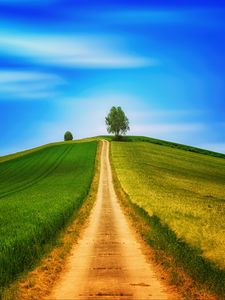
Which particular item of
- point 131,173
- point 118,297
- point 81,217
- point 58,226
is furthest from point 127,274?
point 131,173

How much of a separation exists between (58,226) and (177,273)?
1167cm

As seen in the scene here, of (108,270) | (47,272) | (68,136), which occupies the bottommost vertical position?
(47,272)

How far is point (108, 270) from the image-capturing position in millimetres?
16953

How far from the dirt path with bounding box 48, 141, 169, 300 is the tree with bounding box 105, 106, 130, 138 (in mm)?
127696

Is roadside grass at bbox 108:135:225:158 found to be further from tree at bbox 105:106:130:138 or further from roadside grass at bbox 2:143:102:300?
roadside grass at bbox 2:143:102:300

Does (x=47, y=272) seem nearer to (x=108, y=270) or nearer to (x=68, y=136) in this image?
(x=108, y=270)

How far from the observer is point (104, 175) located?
233 ft

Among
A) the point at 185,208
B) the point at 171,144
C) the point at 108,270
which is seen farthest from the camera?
the point at 171,144

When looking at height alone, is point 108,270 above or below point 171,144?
below

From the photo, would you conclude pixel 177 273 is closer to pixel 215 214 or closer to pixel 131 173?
pixel 215 214

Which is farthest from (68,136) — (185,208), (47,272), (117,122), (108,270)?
(108,270)

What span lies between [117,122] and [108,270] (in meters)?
140

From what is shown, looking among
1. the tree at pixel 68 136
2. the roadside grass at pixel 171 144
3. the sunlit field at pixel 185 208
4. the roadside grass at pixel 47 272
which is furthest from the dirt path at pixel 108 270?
the tree at pixel 68 136

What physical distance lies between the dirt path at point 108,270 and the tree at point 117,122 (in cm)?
12770
